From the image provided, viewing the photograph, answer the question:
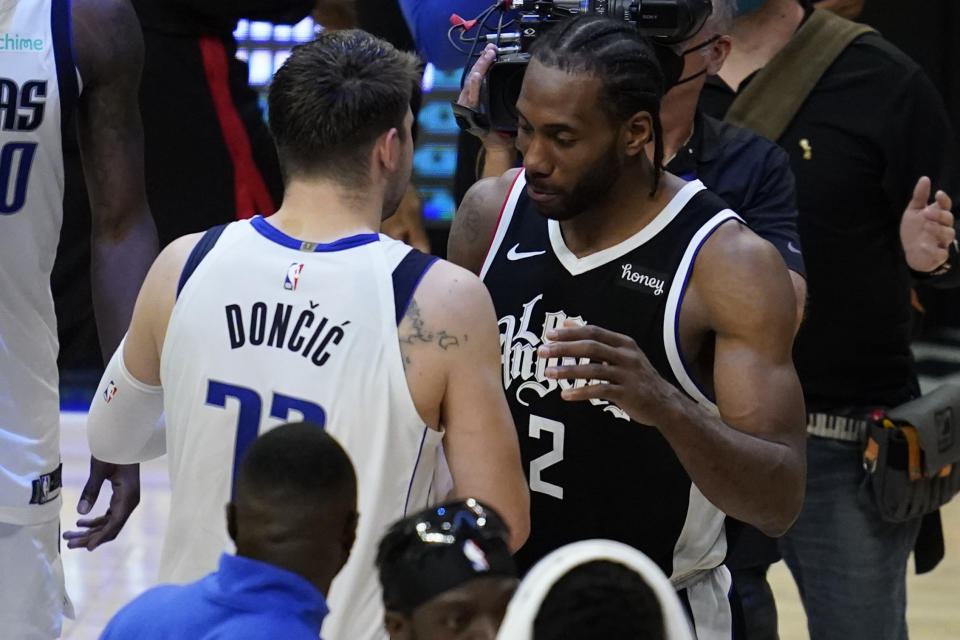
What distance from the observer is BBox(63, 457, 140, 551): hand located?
3387 mm

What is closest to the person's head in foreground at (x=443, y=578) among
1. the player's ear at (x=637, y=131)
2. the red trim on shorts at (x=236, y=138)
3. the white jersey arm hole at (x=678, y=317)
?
the white jersey arm hole at (x=678, y=317)

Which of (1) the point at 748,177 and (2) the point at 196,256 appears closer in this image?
(2) the point at 196,256

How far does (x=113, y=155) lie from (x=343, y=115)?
1087 mm

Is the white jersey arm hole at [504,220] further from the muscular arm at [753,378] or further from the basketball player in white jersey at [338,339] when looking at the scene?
the basketball player in white jersey at [338,339]

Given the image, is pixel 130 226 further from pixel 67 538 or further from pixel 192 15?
pixel 192 15

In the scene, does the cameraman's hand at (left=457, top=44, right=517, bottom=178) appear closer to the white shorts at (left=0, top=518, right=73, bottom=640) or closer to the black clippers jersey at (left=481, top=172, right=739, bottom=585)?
the black clippers jersey at (left=481, top=172, right=739, bottom=585)

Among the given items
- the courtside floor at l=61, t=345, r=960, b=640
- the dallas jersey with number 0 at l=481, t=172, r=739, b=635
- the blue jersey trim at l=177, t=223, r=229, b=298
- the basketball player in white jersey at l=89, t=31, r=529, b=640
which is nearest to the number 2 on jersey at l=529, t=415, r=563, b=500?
the dallas jersey with number 0 at l=481, t=172, r=739, b=635

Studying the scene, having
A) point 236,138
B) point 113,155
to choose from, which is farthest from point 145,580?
point 113,155

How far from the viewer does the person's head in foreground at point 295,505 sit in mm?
1966

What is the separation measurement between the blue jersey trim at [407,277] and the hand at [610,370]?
0.22 metres

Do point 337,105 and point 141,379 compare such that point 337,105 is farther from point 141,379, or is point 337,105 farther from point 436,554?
point 436,554

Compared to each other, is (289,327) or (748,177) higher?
(289,327)

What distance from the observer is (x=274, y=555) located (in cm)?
196

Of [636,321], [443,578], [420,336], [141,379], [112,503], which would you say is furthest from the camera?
[112,503]
